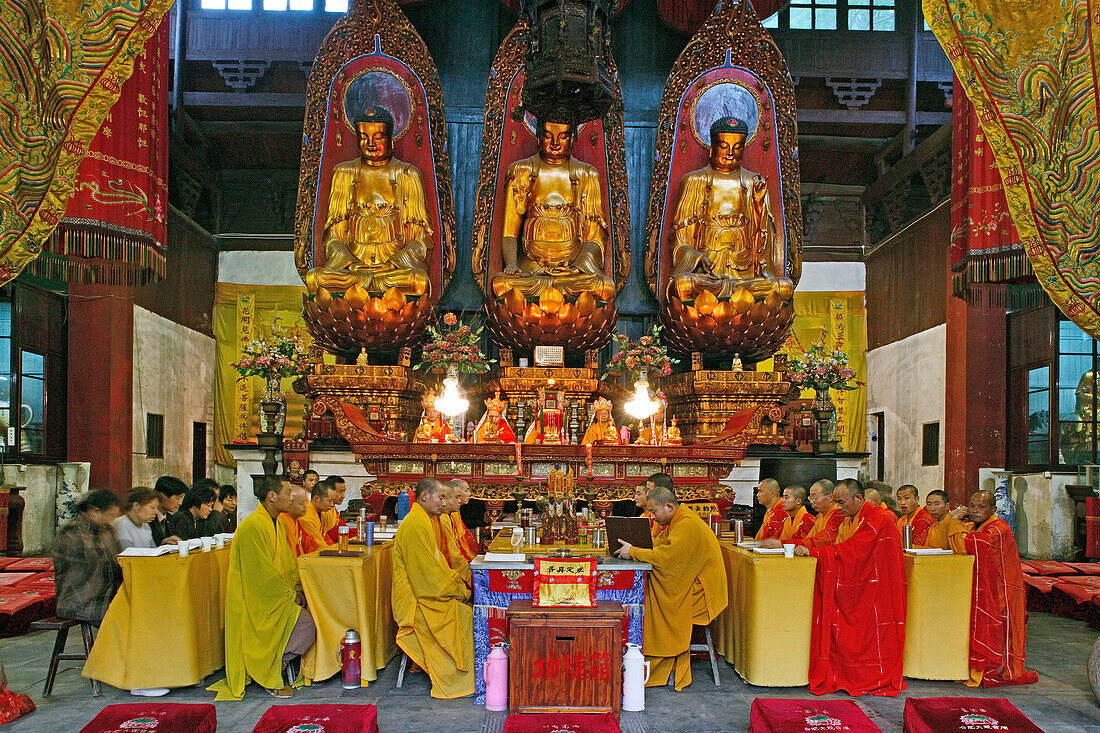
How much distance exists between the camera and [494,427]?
8586mm

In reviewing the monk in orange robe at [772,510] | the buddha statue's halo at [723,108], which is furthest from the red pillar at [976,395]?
the monk in orange robe at [772,510]

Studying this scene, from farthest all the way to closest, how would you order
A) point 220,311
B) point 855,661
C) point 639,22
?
point 220,311 < point 639,22 < point 855,661

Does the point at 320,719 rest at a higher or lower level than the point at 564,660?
lower

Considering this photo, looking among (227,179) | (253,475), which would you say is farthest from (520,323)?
(227,179)

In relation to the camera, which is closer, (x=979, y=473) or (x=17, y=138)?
(x=17, y=138)

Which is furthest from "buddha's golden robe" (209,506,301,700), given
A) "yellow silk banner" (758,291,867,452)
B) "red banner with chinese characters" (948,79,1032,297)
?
"yellow silk banner" (758,291,867,452)

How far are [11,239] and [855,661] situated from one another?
4.52 m

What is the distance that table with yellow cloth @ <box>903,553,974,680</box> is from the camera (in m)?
4.91

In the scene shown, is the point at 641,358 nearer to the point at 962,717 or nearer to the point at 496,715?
the point at 496,715

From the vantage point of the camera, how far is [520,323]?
952cm

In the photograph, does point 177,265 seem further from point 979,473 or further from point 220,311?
point 979,473

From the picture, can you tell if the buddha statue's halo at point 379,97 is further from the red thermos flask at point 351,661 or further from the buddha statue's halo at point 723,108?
the red thermos flask at point 351,661

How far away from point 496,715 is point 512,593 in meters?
0.57

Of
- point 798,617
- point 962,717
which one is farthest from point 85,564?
point 962,717
